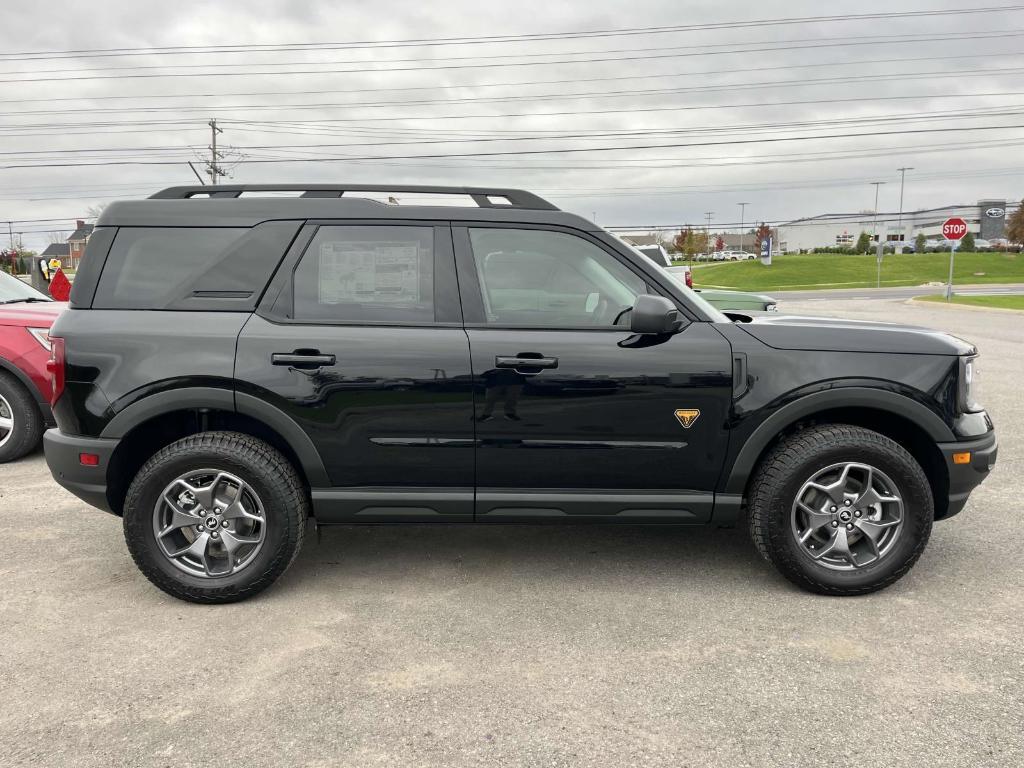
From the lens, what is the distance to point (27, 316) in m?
6.09

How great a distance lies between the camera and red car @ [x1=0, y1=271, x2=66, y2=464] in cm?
593

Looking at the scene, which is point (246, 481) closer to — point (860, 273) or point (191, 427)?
point (191, 427)

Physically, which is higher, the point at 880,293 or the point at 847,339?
the point at 847,339

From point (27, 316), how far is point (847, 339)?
610 cm

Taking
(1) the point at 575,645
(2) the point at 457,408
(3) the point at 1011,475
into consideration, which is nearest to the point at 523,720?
(1) the point at 575,645

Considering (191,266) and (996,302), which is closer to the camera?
(191,266)

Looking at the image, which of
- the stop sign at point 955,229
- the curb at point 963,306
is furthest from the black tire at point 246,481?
the stop sign at point 955,229

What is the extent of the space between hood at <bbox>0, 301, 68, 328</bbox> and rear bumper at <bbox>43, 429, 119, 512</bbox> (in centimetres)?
298

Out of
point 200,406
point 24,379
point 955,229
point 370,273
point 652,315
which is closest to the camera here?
point 652,315

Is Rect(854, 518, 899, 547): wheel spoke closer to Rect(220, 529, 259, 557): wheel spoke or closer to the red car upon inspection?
Rect(220, 529, 259, 557): wheel spoke

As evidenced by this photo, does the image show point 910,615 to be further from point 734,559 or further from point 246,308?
point 246,308

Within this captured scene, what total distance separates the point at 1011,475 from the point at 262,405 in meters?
5.27

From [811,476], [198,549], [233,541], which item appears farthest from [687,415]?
[198,549]

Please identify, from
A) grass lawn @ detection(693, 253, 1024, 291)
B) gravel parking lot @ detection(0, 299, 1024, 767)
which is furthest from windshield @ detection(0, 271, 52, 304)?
grass lawn @ detection(693, 253, 1024, 291)
